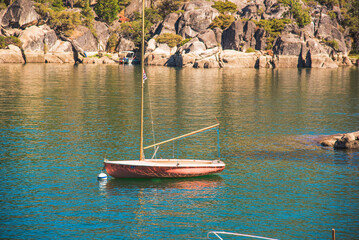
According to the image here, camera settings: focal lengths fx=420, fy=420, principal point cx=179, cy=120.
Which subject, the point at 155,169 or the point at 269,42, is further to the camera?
the point at 269,42

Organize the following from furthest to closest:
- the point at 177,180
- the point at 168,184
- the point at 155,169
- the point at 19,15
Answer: the point at 19,15 < the point at 177,180 < the point at 168,184 < the point at 155,169

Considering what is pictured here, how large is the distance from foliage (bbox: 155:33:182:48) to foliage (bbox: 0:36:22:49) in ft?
198

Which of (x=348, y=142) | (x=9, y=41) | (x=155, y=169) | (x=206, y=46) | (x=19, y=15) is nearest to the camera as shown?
(x=155, y=169)

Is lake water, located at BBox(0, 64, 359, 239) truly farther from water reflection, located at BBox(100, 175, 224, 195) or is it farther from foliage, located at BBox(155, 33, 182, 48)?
foliage, located at BBox(155, 33, 182, 48)

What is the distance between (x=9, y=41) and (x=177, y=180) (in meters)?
156

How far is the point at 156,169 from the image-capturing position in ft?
118

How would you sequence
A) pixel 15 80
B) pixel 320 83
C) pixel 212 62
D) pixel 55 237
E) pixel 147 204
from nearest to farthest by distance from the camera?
pixel 55 237 < pixel 147 204 < pixel 15 80 < pixel 320 83 < pixel 212 62

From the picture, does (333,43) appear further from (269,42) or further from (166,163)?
(166,163)

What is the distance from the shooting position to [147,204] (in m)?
31.8

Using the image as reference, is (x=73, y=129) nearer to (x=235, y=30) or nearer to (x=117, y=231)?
(x=117, y=231)

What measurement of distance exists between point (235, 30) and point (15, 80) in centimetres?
10850

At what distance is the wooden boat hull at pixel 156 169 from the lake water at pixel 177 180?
0.68 meters

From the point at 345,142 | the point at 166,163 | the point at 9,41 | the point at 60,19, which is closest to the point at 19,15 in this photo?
the point at 60,19

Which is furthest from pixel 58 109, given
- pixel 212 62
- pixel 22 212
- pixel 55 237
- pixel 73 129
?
pixel 212 62
